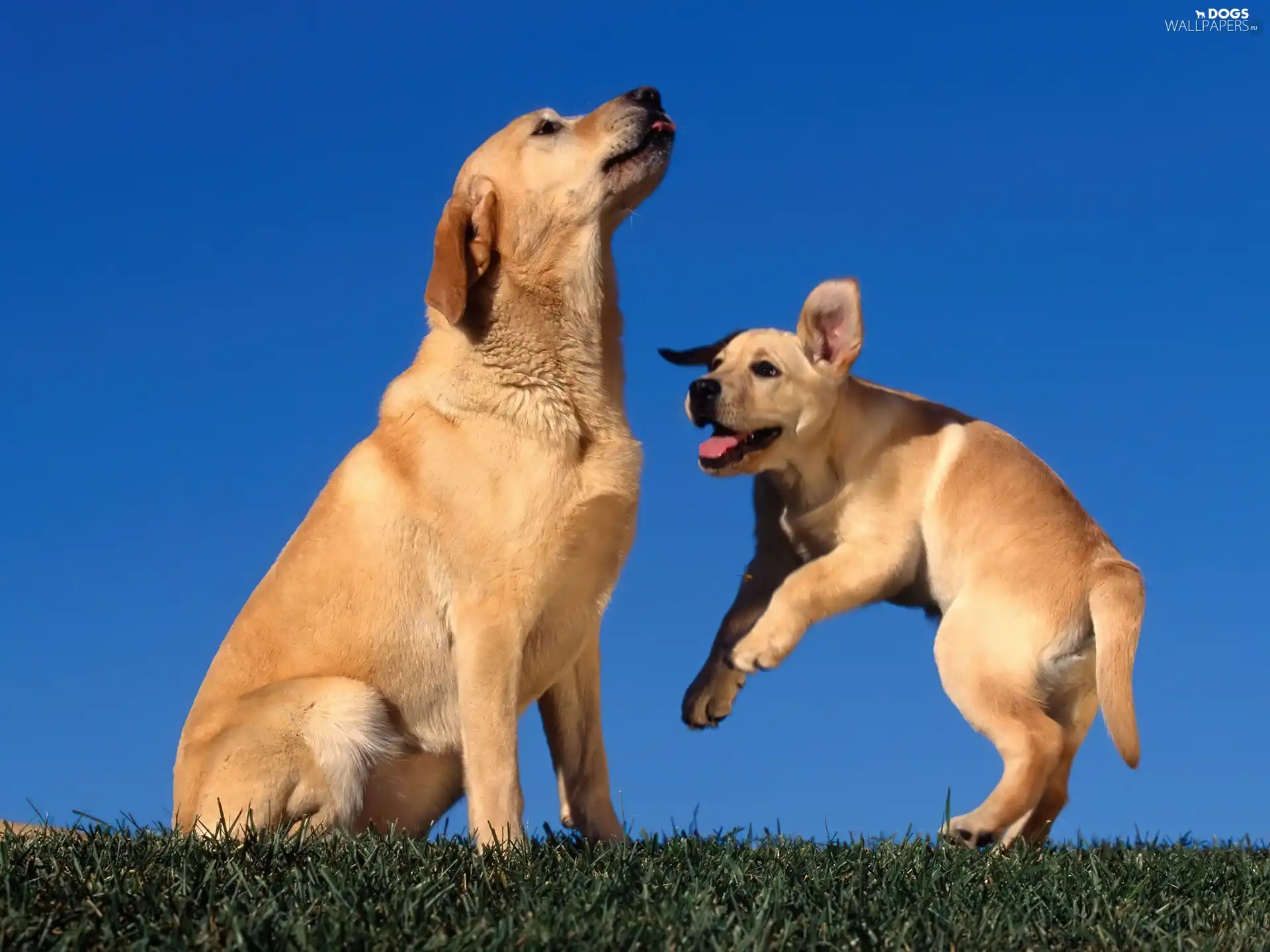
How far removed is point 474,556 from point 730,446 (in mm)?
1587

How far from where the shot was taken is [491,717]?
4.55 meters

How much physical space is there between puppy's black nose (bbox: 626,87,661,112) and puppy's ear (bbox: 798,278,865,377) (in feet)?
4.02

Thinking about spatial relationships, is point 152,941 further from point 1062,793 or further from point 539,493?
point 1062,793

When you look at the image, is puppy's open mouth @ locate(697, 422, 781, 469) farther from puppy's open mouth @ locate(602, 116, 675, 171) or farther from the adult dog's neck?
puppy's open mouth @ locate(602, 116, 675, 171)

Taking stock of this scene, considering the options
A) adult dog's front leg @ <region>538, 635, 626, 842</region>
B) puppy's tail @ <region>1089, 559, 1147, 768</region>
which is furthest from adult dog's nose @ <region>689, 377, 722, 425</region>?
puppy's tail @ <region>1089, 559, 1147, 768</region>

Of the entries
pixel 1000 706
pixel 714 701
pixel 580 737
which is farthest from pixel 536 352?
pixel 1000 706

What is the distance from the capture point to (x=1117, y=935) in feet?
11.7

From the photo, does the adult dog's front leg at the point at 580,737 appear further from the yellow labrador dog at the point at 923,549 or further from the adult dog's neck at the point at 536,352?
the adult dog's neck at the point at 536,352

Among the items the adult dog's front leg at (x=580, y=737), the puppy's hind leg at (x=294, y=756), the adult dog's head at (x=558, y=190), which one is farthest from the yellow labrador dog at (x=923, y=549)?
the puppy's hind leg at (x=294, y=756)

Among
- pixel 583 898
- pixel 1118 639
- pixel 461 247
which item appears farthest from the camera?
pixel 1118 639

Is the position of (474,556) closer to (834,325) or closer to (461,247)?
(461,247)

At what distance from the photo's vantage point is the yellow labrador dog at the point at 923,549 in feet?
17.7

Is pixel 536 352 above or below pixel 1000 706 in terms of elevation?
above

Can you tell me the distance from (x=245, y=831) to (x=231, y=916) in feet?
3.29
